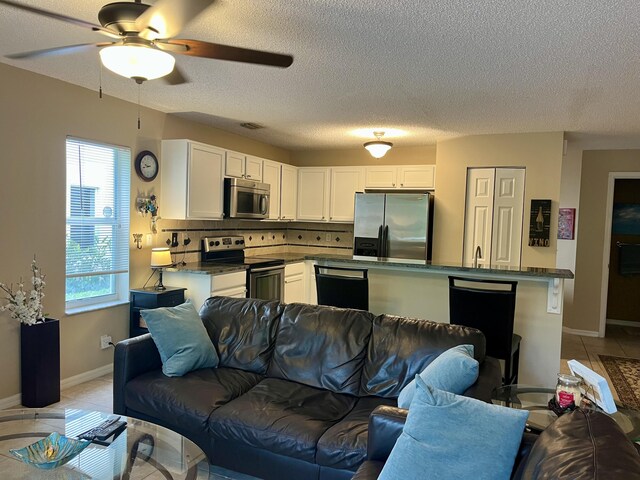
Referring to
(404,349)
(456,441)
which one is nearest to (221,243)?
(404,349)

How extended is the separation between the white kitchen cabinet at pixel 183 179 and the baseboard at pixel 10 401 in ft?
6.54

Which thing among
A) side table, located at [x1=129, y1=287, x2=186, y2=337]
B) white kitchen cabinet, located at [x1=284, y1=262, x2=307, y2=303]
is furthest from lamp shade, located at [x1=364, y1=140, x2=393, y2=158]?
side table, located at [x1=129, y1=287, x2=186, y2=337]

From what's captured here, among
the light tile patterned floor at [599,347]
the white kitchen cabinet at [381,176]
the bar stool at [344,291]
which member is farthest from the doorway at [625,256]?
the bar stool at [344,291]

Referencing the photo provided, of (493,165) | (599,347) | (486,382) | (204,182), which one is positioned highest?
(493,165)

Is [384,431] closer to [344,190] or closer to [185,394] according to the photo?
[185,394]

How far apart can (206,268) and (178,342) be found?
177cm

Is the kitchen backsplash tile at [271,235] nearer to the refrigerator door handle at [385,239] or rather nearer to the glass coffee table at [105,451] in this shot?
the refrigerator door handle at [385,239]

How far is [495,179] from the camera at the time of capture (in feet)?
17.6

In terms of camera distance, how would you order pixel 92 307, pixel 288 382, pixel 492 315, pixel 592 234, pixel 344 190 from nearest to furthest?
pixel 288 382
pixel 492 315
pixel 92 307
pixel 592 234
pixel 344 190

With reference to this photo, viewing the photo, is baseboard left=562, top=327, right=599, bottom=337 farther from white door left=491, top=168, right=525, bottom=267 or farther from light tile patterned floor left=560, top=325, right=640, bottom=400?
white door left=491, top=168, right=525, bottom=267

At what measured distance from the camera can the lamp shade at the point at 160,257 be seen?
4.27 metres

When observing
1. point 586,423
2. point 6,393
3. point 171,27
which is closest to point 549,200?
point 586,423

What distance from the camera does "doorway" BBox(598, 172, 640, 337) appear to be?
679cm

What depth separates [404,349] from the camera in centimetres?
260
